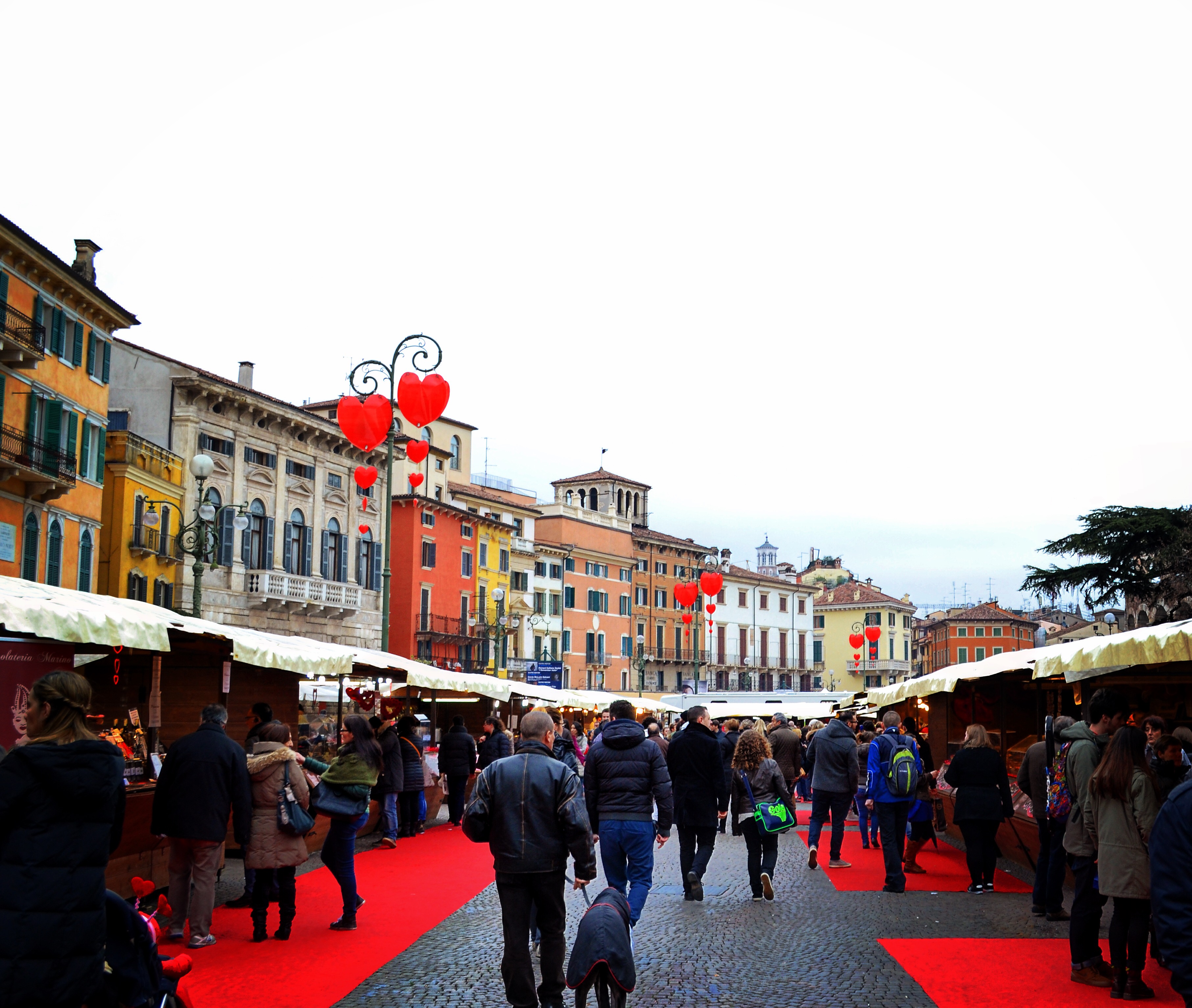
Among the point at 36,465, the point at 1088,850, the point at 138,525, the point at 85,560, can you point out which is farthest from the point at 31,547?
the point at 1088,850

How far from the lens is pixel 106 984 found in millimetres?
4480

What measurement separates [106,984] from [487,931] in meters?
5.58

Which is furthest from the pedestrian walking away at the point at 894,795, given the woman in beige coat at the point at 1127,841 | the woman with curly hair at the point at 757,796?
the woman in beige coat at the point at 1127,841

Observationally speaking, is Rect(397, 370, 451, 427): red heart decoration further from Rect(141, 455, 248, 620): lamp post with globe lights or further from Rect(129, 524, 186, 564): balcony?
Rect(129, 524, 186, 564): balcony

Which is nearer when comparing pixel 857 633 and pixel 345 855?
pixel 345 855

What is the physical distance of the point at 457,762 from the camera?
1881cm

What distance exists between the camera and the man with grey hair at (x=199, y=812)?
859cm

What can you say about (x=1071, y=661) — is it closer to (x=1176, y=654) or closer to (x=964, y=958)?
(x=1176, y=654)

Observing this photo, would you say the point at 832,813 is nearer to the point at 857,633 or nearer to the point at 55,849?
the point at 55,849

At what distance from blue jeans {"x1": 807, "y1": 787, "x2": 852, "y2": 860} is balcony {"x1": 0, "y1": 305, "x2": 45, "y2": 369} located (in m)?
20.3

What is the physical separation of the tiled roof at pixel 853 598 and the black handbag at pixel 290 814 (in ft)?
318

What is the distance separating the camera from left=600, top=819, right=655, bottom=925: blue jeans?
8.66 meters

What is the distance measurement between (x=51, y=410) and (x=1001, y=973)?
26.3 m

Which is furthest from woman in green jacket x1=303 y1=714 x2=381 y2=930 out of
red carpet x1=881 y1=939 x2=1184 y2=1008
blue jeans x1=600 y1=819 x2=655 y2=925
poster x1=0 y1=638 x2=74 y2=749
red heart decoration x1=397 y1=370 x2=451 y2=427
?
red heart decoration x1=397 y1=370 x2=451 y2=427
